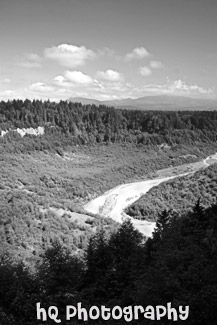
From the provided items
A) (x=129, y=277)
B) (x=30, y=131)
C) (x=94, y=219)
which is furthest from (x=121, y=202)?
(x=30, y=131)

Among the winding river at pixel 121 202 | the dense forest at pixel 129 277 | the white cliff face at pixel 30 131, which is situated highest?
the white cliff face at pixel 30 131

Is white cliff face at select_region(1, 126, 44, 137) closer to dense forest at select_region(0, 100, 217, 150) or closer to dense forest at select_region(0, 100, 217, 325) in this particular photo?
dense forest at select_region(0, 100, 217, 325)

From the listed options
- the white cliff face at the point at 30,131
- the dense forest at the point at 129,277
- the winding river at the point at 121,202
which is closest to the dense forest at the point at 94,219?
the dense forest at the point at 129,277

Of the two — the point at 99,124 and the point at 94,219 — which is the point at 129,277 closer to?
the point at 94,219

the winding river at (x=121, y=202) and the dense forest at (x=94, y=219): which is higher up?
the dense forest at (x=94, y=219)

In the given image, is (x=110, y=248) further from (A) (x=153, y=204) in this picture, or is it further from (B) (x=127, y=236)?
(A) (x=153, y=204)

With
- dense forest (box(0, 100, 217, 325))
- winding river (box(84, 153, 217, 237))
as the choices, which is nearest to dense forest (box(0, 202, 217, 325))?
dense forest (box(0, 100, 217, 325))

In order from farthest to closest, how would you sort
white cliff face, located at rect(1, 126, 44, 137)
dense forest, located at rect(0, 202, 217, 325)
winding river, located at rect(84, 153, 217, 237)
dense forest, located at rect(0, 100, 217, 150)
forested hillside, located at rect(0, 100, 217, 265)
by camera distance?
dense forest, located at rect(0, 100, 217, 150) → white cliff face, located at rect(1, 126, 44, 137) → winding river, located at rect(84, 153, 217, 237) → forested hillside, located at rect(0, 100, 217, 265) → dense forest, located at rect(0, 202, 217, 325)

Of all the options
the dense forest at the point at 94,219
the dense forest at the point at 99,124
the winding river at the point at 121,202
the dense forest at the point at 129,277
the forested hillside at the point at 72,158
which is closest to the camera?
the dense forest at the point at 129,277

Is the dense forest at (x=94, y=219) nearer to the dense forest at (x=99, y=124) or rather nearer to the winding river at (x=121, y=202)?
the dense forest at (x=99, y=124)
